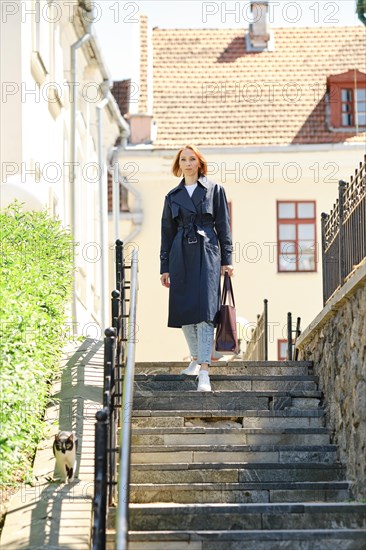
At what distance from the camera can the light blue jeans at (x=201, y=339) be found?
1162cm

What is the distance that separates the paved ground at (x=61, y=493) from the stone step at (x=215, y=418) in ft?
1.36

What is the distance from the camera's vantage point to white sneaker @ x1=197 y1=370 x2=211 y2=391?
37.9ft

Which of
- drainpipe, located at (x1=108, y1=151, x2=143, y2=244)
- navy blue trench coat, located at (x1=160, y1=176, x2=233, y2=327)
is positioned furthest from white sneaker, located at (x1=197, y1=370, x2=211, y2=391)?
drainpipe, located at (x1=108, y1=151, x2=143, y2=244)

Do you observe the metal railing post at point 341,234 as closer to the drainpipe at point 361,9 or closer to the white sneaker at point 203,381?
the white sneaker at point 203,381

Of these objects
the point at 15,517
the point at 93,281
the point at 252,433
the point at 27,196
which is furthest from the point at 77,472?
Result: the point at 93,281

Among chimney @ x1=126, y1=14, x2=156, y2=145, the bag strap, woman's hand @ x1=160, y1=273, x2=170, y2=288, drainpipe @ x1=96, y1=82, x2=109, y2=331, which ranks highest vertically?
chimney @ x1=126, y1=14, x2=156, y2=145

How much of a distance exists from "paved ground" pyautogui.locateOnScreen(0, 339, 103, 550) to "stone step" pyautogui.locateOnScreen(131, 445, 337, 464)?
0.48 meters

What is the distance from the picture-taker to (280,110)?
31234 millimetres

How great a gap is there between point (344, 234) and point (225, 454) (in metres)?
2.24

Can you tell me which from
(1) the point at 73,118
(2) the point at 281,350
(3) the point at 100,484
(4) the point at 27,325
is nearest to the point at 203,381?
(4) the point at 27,325

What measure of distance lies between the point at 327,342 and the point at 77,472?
2.95 metres

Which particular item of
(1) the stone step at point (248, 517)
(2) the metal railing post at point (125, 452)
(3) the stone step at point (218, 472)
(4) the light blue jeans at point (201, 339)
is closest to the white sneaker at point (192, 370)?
(4) the light blue jeans at point (201, 339)

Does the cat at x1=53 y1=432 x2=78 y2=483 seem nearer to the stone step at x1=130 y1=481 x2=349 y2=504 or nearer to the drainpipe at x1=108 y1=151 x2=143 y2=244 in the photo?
the stone step at x1=130 y1=481 x2=349 y2=504

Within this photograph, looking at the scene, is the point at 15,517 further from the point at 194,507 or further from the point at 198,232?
the point at 198,232
